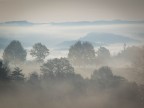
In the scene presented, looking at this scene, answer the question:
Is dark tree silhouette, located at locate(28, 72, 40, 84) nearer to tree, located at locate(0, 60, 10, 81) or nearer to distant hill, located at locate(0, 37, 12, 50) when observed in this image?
tree, located at locate(0, 60, 10, 81)

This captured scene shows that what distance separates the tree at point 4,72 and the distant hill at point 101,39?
788 millimetres

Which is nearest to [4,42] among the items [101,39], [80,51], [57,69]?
[57,69]

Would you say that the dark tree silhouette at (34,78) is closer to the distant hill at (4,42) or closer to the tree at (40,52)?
the tree at (40,52)

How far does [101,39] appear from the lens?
12.3ft

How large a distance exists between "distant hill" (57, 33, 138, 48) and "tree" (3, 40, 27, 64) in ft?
1.71

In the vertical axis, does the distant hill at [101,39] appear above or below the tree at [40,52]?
above

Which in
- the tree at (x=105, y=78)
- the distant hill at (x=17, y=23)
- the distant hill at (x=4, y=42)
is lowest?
the tree at (x=105, y=78)

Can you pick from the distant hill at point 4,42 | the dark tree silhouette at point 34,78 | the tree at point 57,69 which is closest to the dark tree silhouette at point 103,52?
the tree at point 57,69

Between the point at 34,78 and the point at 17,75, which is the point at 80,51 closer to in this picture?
the point at 34,78

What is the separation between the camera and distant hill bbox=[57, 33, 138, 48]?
147 inches

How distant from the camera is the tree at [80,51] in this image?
148 inches

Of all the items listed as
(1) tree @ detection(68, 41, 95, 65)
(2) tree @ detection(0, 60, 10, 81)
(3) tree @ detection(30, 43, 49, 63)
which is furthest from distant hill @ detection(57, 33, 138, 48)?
(2) tree @ detection(0, 60, 10, 81)

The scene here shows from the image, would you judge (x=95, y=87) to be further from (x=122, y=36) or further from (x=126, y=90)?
(x=122, y=36)

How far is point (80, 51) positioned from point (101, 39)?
32 centimetres
